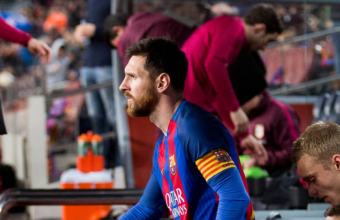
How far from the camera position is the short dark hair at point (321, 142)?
5.06ft

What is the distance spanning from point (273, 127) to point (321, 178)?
182 centimetres

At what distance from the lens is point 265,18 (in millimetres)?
2707

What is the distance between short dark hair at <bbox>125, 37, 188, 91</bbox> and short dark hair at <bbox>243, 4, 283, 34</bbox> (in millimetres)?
1128

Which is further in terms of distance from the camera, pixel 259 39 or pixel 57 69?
pixel 57 69

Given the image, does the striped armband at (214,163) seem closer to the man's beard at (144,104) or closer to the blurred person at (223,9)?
the man's beard at (144,104)

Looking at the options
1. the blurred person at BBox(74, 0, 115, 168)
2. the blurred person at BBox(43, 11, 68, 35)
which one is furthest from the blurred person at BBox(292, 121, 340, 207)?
the blurred person at BBox(43, 11, 68, 35)

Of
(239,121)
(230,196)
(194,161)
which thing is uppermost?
(239,121)

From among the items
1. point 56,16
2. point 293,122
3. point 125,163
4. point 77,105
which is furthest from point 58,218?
point 56,16

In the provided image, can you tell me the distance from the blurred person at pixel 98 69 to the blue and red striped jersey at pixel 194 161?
82.7 inches

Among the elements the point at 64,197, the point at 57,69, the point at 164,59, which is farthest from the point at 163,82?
the point at 57,69

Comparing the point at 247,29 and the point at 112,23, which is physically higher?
the point at 112,23

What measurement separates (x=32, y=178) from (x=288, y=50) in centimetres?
251

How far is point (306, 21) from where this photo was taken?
10.6 ft

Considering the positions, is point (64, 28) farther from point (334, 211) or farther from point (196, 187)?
point (334, 211)
